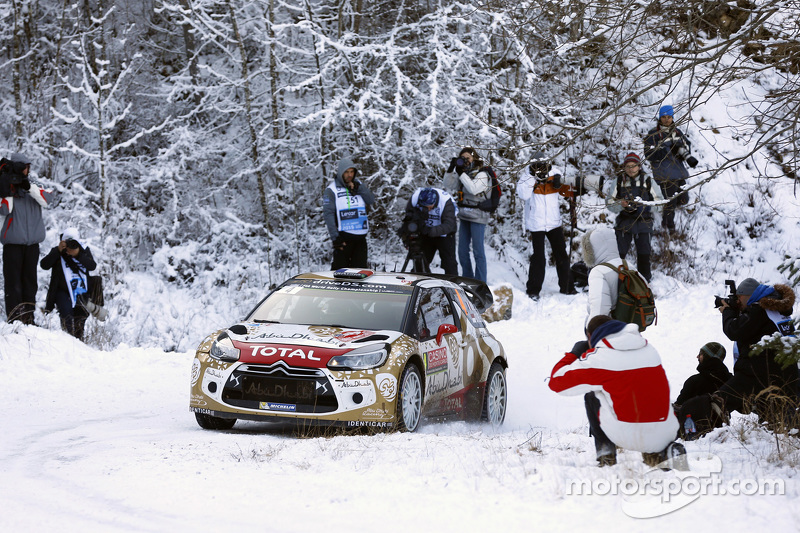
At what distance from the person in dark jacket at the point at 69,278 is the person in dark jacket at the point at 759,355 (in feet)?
30.6

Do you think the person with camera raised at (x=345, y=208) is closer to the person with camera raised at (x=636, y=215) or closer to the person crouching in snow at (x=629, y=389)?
the person with camera raised at (x=636, y=215)

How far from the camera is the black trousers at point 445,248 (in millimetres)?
15219

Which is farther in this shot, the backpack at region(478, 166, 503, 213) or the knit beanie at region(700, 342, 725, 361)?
the backpack at region(478, 166, 503, 213)

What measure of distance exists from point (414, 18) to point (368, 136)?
342 centimetres

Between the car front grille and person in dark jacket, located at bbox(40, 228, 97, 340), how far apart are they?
6126mm

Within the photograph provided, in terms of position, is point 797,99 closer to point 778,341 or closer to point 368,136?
point 778,341

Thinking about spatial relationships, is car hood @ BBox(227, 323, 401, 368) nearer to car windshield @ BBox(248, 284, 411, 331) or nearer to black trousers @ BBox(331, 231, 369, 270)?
car windshield @ BBox(248, 284, 411, 331)

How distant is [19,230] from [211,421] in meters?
6.20

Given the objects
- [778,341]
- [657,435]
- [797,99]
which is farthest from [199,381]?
[797,99]

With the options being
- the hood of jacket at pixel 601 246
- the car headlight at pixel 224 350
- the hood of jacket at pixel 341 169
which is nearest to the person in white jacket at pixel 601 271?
the hood of jacket at pixel 601 246

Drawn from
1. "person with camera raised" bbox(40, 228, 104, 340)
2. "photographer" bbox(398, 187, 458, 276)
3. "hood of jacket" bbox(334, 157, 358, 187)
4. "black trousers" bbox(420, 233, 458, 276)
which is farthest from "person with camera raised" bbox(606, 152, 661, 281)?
"person with camera raised" bbox(40, 228, 104, 340)

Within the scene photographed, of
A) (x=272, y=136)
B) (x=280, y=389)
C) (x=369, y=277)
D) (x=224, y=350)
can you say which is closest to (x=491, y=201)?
(x=369, y=277)

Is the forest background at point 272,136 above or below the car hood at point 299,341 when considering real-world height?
above

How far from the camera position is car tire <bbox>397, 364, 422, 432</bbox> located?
7941mm
